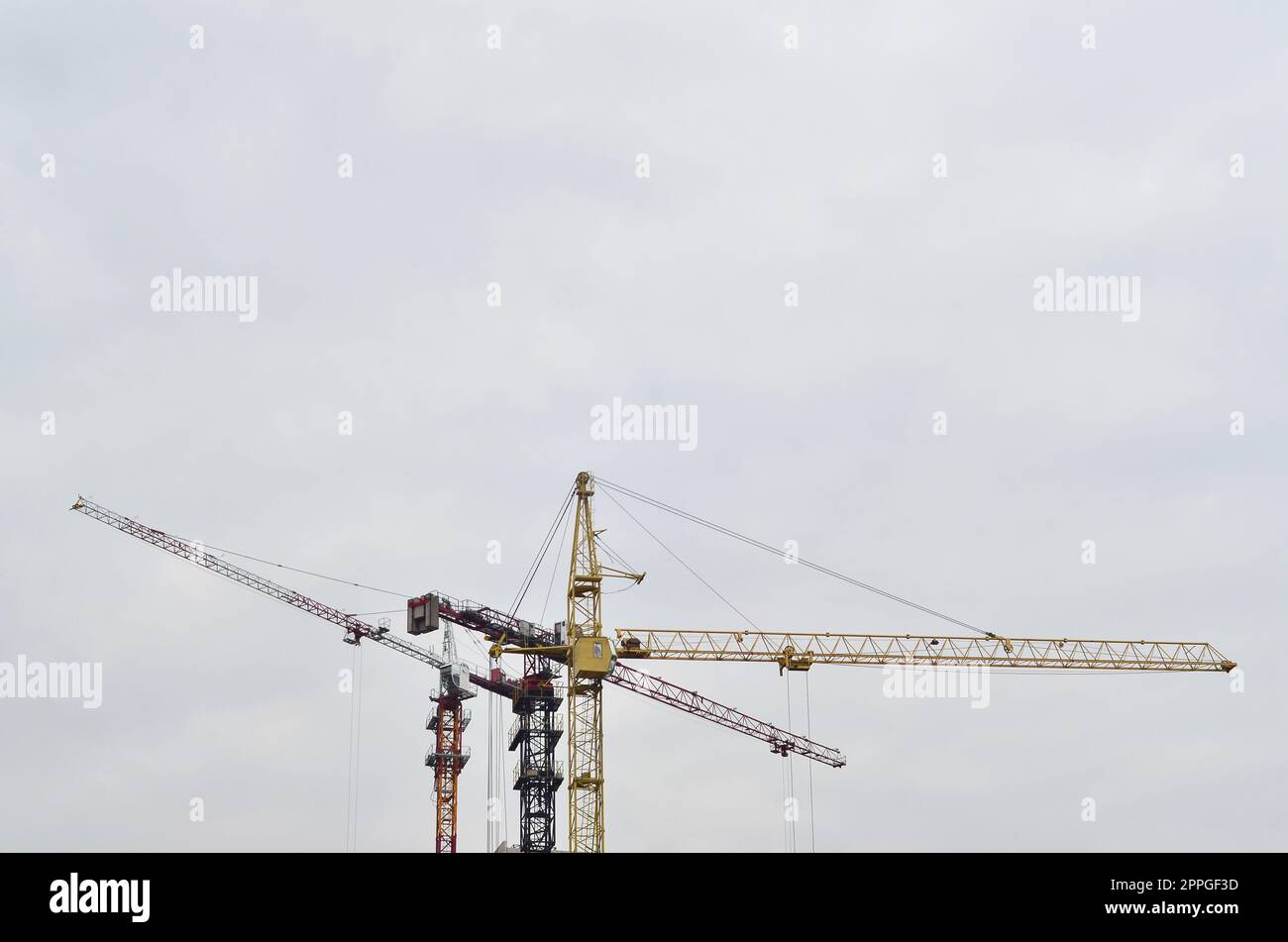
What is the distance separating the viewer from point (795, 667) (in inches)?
5359

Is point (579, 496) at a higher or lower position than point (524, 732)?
higher
